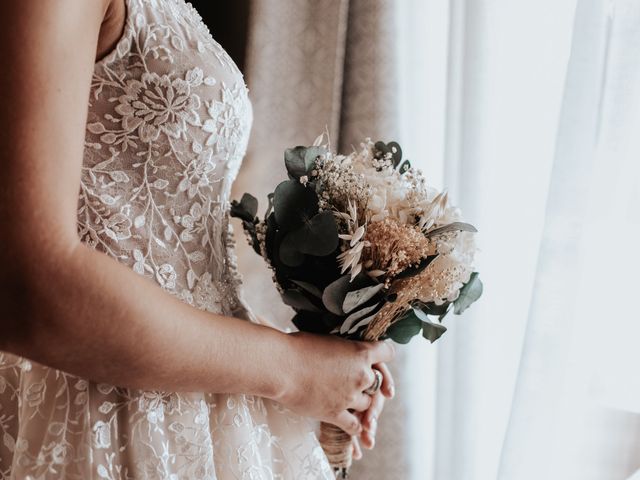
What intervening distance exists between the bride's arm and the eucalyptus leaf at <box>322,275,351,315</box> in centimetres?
16

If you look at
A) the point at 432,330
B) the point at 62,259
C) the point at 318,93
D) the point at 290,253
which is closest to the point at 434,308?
the point at 432,330

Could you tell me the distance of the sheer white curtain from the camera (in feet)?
3.53

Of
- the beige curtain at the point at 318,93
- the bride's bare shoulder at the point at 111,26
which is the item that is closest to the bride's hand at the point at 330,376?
the bride's bare shoulder at the point at 111,26

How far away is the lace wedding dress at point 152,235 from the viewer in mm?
718

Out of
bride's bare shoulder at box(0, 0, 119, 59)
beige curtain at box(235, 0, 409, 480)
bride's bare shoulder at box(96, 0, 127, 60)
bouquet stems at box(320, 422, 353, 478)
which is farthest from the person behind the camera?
beige curtain at box(235, 0, 409, 480)

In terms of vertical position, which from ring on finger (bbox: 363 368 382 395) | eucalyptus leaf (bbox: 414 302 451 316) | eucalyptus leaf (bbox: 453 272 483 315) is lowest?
ring on finger (bbox: 363 368 382 395)

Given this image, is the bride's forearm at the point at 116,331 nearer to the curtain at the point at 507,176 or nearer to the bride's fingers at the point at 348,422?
the bride's fingers at the point at 348,422

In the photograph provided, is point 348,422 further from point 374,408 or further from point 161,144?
point 161,144

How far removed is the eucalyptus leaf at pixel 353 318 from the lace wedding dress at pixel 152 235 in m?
0.17

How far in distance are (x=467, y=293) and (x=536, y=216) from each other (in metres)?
0.38

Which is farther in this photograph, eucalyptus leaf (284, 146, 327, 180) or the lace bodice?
eucalyptus leaf (284, 146, 327, 180)

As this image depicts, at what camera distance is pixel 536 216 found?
120 centimetres

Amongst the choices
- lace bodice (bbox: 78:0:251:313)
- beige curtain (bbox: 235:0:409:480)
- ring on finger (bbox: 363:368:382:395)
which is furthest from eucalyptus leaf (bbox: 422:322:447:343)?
beige curtain (bbox: 235:0:409:480)

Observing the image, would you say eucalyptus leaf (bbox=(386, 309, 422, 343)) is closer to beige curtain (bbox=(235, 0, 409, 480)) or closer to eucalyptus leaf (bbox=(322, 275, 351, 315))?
eucalyptus leaf (bbox=(322, 275, 351, 315))
